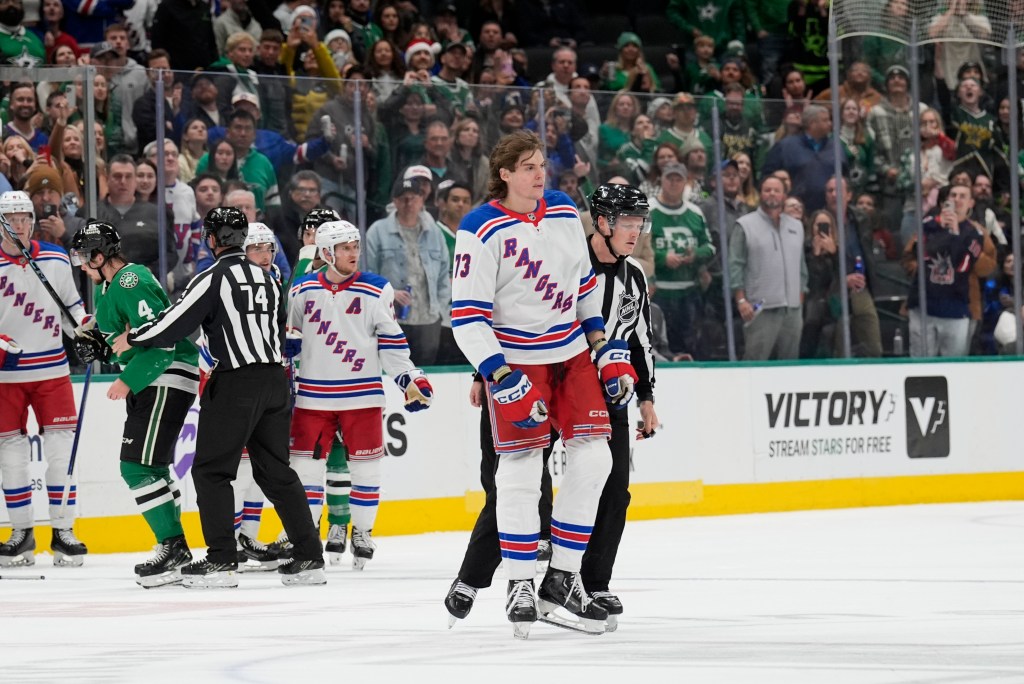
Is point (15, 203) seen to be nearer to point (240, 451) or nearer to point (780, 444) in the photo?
point (240, 451)

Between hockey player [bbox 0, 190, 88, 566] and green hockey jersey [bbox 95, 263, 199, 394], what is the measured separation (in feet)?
2.43

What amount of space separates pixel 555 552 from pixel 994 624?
4.45ft

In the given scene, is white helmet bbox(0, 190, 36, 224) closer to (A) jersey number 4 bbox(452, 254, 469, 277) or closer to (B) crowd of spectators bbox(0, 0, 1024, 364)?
(B) crowd of spectators bbox(0, 0, 1024, 364)

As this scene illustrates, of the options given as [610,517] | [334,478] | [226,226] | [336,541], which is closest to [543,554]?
[336,541]

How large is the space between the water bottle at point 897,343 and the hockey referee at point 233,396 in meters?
5.67

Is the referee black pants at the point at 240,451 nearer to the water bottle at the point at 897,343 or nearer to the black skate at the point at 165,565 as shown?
the black skate at the point at 165,565

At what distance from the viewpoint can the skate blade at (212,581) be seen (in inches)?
277

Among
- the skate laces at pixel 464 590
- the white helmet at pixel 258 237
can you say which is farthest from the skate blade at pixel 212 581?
the skate laces at pixel 464 590

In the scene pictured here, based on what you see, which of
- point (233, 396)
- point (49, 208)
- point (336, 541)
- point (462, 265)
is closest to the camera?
point (462, 265)

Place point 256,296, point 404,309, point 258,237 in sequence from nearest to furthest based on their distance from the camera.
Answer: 1. point 256,296
2. point 258,237
3. point 404,309

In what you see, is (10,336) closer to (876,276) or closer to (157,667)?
(157,667)

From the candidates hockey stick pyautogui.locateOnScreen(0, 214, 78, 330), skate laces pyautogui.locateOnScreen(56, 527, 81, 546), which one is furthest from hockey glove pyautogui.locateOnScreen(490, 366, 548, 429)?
skate laces pyautogui.locateOnScreen(56, 527, 81, 546)

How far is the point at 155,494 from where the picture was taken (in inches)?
286

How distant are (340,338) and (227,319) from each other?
3.24 ft
